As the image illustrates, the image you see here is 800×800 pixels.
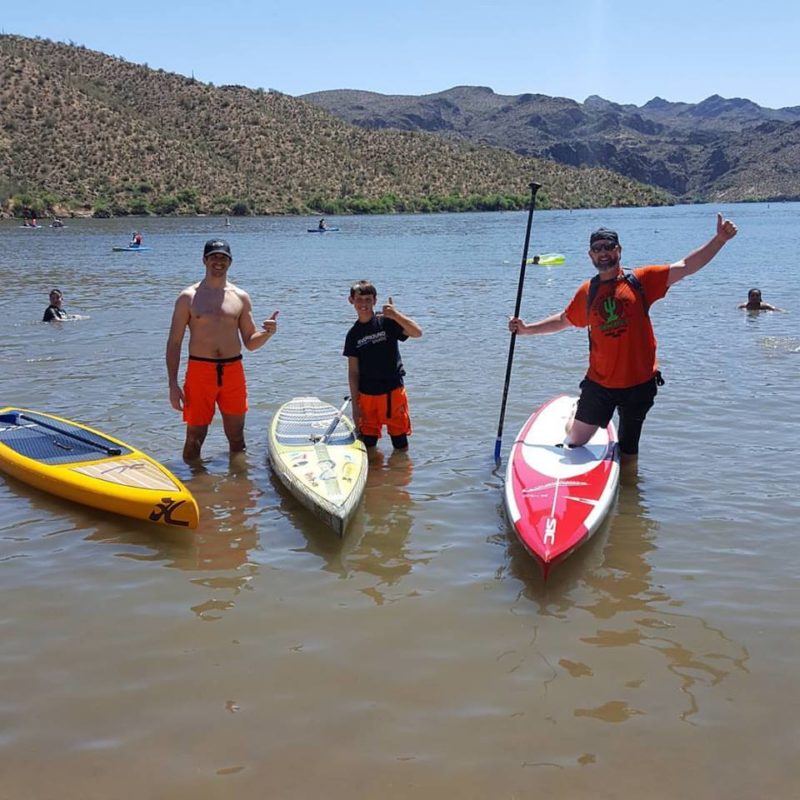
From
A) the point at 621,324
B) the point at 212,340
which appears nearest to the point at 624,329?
the point at 621,324

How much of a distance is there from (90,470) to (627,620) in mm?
4284

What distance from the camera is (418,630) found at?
4.75 meters

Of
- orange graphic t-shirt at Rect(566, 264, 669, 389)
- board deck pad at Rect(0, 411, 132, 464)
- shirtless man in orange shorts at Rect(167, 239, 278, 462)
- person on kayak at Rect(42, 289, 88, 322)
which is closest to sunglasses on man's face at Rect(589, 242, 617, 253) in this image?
orange graphic t-shirt at Rect(566, 264, 669, 389)

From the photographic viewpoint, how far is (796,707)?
12.9 ft

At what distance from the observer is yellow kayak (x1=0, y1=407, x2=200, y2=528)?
6.05 metres

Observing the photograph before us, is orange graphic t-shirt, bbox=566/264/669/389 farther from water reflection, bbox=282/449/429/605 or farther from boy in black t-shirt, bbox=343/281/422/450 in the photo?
water reflection, bbox=282/449/429/605

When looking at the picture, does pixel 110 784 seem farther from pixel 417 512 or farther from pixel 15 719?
pixel 417 512

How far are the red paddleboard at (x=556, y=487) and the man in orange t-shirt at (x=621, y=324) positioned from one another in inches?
15.7

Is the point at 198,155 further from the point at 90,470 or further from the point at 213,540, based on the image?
the point at 213,540

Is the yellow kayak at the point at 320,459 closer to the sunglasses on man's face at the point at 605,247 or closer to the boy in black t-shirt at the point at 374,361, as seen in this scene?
the boy in black t-shirt at the point at 374,361

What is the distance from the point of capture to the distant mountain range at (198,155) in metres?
76.9

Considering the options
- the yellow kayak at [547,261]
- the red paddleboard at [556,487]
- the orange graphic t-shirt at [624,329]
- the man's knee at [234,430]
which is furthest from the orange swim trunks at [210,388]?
the yellow kayak at [547,261]

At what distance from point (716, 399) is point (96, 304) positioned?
596 inches

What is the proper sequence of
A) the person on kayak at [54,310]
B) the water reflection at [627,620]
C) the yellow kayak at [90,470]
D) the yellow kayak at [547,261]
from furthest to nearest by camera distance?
the yellow kayak at [547,261] < the person on kayak at [54,310] < the yellow kayak at [90,470] < the water reflection at [627,620]
